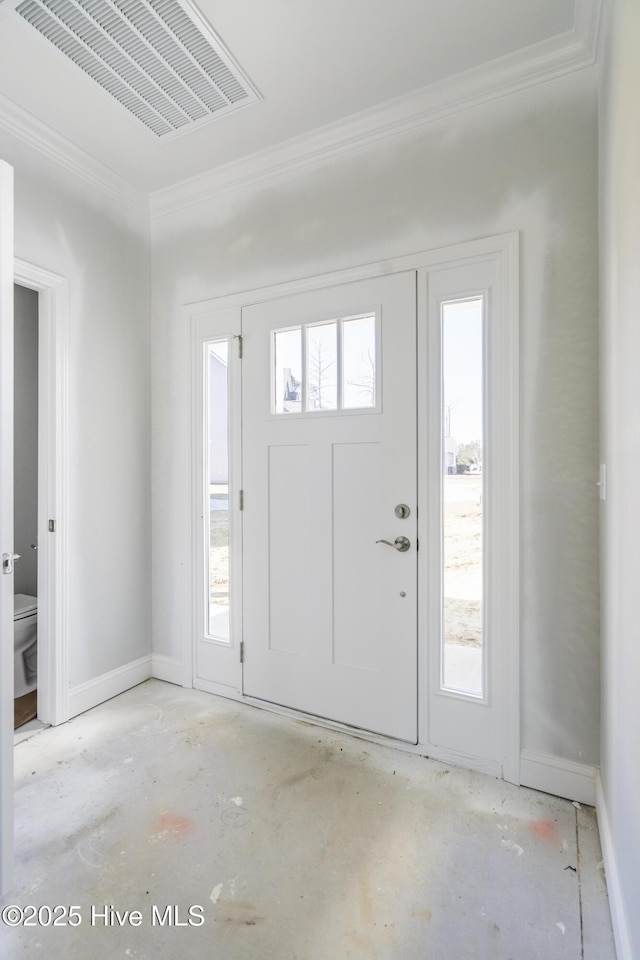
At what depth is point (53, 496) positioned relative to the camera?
7.68 ft

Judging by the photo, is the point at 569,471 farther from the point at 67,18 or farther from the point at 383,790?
the point at 67,18

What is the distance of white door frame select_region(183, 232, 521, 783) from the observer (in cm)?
187

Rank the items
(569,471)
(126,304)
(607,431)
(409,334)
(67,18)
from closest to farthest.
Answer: (607,431) < (67,18) < (569,471) < (409,334) < (126,304)

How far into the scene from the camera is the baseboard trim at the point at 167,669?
2756 mm

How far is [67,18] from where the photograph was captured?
1668 millimetres

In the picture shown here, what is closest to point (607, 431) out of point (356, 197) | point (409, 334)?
point (409, 334)

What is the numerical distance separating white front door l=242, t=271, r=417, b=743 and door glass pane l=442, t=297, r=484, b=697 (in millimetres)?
141

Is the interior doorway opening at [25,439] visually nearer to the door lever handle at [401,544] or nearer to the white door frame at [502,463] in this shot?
the white door frame at [502,463]

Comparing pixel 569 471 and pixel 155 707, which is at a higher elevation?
pixel 569 471

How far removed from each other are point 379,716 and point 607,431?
152 centimetres

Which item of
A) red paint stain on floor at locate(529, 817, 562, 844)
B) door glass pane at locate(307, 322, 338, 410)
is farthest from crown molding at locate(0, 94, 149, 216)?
red paint stain on floor at locate(529, 817, 562, 844)

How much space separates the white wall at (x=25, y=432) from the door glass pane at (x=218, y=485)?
4.48 ft

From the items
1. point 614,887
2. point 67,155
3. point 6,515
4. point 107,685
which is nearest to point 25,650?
point 107,685

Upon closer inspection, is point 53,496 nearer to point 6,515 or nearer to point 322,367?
point 6,515
